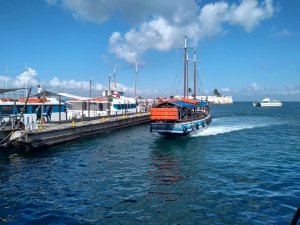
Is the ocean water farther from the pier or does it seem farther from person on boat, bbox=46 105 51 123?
person on boat, bbox=46 105 51 123

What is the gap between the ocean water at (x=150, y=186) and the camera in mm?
13180

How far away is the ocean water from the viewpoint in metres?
13.2

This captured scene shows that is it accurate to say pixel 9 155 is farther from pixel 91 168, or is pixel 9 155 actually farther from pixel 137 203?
pixel 137 203

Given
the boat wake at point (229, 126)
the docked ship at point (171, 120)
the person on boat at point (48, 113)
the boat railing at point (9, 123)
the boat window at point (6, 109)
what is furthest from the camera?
the boat wake at point (229, 126)

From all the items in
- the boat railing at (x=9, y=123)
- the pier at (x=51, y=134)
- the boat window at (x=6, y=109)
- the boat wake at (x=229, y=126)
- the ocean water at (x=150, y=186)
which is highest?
the boat window at (x=6, y=109)

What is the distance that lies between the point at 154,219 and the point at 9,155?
60.1ft

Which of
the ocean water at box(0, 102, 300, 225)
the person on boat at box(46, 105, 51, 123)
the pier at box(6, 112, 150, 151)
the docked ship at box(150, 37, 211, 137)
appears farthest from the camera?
the person on boat at box(46, 105, 51, 123)

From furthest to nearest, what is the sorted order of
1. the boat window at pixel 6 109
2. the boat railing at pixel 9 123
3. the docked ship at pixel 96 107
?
1. the docked ship at pixel 96 107
2. the boat window at pixel 6 109
3. the boat railing at pixel 9 123

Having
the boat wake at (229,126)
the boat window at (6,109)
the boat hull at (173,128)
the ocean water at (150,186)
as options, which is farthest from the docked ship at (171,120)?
the boat window at (6,109)

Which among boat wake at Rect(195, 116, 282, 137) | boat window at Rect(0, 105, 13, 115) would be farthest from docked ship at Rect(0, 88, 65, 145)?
boat wake at Rect(195, 116, 282, 137)

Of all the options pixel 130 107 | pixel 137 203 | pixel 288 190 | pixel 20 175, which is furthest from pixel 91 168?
pixel 130 107

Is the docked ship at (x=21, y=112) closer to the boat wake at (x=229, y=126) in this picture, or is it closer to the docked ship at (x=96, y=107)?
the docked ship at (x=96, y=107)

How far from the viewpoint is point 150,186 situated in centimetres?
1755

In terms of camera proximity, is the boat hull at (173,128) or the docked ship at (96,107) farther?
the docked ship at (96,107)
